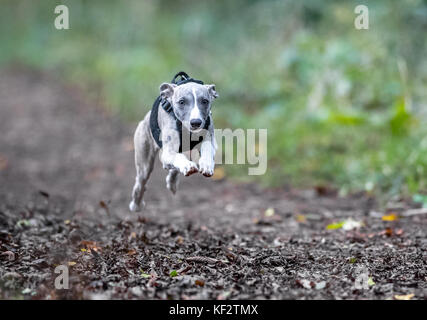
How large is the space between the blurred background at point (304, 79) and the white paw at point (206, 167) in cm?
399

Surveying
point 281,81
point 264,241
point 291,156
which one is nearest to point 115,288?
point 264,241

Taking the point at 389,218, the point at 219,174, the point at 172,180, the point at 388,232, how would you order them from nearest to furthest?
1. the point at 172,180
2. the point at 388,232
3. the point at 389,218
4. the point at 219,174

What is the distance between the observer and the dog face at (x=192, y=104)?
3861 millimetres

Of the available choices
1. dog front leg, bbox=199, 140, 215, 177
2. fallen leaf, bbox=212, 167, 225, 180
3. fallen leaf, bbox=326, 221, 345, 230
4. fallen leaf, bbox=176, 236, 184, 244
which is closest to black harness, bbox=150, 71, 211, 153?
dog front leg, bbox=199, 140, 215, 177

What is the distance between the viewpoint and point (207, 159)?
3988 mm

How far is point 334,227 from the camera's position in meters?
5.98

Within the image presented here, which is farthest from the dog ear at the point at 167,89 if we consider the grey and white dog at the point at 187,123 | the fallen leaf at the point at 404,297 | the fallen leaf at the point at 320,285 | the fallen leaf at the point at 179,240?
the fallen leaf at the point at 404,297

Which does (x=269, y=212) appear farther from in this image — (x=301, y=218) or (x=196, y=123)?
(x=196, y=123)

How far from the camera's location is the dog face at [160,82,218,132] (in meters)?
3.86

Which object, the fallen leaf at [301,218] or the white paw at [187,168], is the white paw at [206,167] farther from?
the fallen leaf at [301,218]

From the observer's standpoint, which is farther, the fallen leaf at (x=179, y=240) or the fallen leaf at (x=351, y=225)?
the fallen leaf at (x=351, y=225)

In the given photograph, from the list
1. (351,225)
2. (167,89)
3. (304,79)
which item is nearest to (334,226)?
(351,225)

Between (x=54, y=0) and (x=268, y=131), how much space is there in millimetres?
20953

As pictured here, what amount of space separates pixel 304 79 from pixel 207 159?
319 inches
